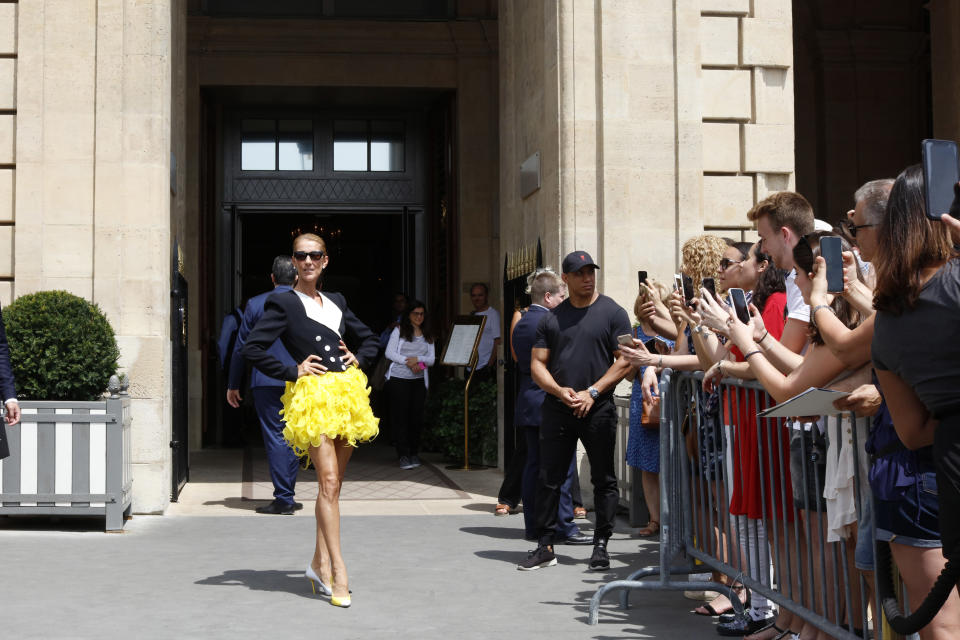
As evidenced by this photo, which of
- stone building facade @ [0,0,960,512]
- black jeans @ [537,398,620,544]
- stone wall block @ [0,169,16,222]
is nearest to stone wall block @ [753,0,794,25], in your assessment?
stone building facade @ [0,0,960,512]

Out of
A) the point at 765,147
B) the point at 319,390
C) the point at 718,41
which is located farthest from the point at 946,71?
the point at 319,390

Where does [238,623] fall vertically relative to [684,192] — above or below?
below

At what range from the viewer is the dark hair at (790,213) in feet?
17.2

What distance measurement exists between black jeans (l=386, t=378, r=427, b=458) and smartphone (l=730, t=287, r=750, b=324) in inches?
324

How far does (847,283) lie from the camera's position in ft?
13.7

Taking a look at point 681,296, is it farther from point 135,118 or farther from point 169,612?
point 135,118

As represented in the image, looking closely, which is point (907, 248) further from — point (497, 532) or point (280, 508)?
point (280, 508)

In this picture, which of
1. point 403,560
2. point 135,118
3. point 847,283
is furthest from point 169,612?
point 135,118

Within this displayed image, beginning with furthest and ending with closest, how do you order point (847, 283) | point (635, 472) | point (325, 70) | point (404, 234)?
point (404, 234) → point (325, 70) → point (635, 472) → point (847, 283)

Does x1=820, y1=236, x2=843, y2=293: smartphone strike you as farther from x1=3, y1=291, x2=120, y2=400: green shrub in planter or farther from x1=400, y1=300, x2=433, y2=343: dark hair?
x1=400, y1=300, x2=433, y2=343: dark hair

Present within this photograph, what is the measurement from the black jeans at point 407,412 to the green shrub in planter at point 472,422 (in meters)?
0.24

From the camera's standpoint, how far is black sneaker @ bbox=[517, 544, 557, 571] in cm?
714

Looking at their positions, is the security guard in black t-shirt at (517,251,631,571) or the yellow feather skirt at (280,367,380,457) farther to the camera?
the security guard in black t-shirt at (517,251,631,571)

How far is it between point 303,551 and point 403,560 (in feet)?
2.40
